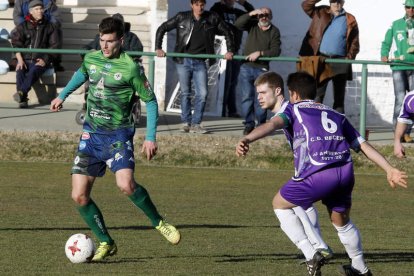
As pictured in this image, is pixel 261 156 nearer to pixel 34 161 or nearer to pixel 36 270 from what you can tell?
pixel 34 161

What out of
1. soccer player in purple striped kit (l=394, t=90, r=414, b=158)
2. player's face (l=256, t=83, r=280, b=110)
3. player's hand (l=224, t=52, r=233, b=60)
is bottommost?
player's hand (l=224, t=52, r=233, b=60)

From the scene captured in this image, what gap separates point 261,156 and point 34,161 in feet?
10.4

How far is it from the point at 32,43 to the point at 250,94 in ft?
11.7

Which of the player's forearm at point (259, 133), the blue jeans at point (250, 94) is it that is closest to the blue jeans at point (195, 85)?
the blue jeans at point (250, 94)

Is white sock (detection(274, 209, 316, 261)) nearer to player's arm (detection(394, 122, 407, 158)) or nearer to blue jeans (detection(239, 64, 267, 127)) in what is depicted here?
player's arm (detection(394, 122, 407, 158))

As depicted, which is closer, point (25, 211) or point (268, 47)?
point (25, 211)

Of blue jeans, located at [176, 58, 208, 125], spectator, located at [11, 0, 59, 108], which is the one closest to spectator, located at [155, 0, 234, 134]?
blue jeans, located at [176, 58, 208, 125]

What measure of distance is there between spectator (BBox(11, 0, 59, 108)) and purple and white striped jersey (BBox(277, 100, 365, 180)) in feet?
32.9

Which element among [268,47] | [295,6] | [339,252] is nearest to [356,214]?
[339,252]

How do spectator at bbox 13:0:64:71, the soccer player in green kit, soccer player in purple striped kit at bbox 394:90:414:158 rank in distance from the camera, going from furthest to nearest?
spectator at bbox 13:0:64:71, soccer player in purple striped kit at bbox 394:90:414:158, the soccer player in green kit

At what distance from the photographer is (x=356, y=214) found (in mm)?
12984

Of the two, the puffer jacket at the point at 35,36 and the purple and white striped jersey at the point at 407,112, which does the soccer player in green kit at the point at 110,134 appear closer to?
A: the purple and white striped jersey at the point at 407,112

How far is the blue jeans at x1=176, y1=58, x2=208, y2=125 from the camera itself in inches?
663

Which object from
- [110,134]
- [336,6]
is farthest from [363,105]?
[110,134]
